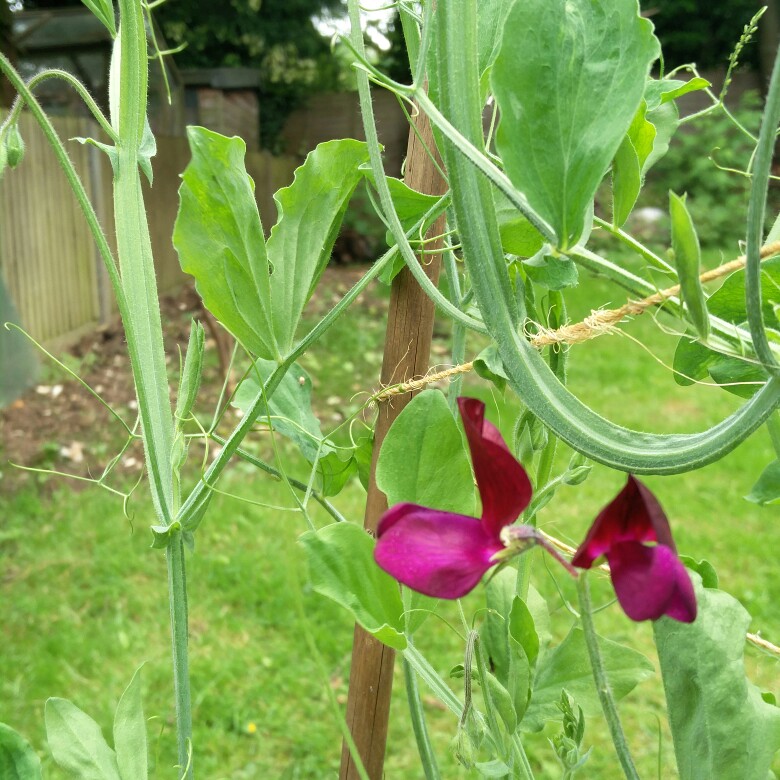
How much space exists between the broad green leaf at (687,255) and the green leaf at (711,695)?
146mm

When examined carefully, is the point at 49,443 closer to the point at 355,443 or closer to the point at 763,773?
the point at 355,443

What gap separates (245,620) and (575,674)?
73.0 inches

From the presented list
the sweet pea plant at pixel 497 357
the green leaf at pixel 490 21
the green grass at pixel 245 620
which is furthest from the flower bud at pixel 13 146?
the green grass at pixel 245 620

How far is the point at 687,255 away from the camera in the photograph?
0.96ft

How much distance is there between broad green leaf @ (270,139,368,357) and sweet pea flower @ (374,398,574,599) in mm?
261

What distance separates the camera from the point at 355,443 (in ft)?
2.22

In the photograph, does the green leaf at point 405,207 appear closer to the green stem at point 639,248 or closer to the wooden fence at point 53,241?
the green stem at point 639,248

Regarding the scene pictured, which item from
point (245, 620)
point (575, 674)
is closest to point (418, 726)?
point (575, 674)

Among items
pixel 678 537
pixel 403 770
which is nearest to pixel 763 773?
pixel 403 770

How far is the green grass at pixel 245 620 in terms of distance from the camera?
1.85 meters

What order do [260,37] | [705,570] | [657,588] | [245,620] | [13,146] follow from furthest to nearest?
1. [260,37]
2. [245,620]
3. [13,146]
4. [705,570]
5. [657,588]

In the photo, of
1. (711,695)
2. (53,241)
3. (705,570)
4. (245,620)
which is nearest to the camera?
(711,695)

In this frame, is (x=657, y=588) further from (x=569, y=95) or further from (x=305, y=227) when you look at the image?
(x=305, y=227)

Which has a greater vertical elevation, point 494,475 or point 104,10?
point 104,10
